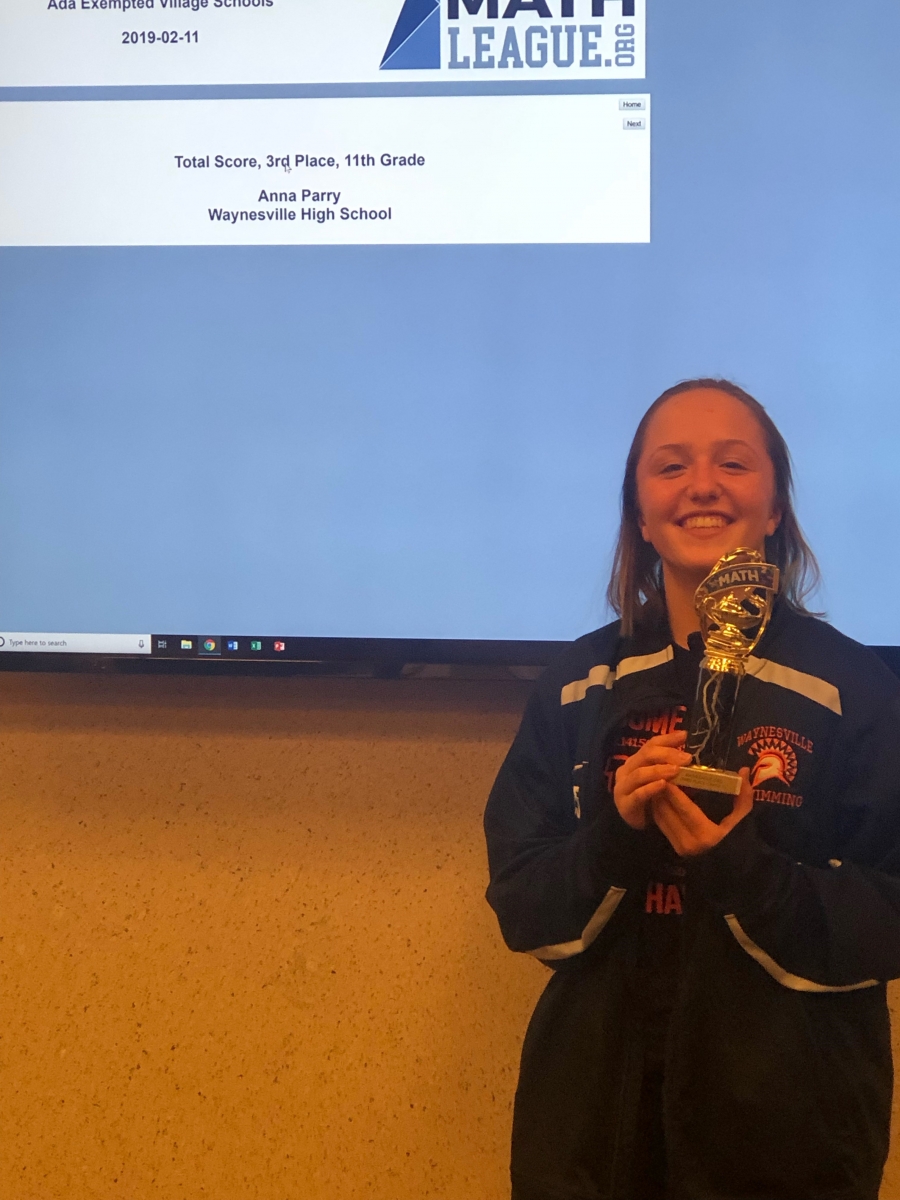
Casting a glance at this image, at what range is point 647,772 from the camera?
0.66m

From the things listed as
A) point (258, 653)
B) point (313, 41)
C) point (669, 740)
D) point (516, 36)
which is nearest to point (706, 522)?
point (669, 740)

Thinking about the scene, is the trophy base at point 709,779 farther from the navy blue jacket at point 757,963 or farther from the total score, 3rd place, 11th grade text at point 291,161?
the total score, 3rd place, 11th grade text at point 291,161

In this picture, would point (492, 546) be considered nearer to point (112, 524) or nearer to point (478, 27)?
point (112, 524)

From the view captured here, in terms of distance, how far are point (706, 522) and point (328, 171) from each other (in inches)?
26.6

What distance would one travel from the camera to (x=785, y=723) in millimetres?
809

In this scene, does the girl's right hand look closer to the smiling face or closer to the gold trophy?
the gold trophy

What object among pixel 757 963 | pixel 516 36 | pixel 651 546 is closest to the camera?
pixel 757 963

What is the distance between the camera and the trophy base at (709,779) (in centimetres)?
65

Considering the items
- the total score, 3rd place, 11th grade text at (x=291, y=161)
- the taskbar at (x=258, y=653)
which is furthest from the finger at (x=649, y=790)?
the total score, 3rd place, 11th grade text at (x=291, y=161)

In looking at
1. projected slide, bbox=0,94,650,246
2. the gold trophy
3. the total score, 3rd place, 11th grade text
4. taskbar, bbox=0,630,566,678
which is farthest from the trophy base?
the total score, 3rd place, 11th grade text

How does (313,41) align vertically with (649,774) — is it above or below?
above

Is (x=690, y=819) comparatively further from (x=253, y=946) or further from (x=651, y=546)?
(x=253, y=946)

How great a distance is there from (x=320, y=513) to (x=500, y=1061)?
737mm

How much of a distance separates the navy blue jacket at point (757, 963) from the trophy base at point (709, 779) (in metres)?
0.09
